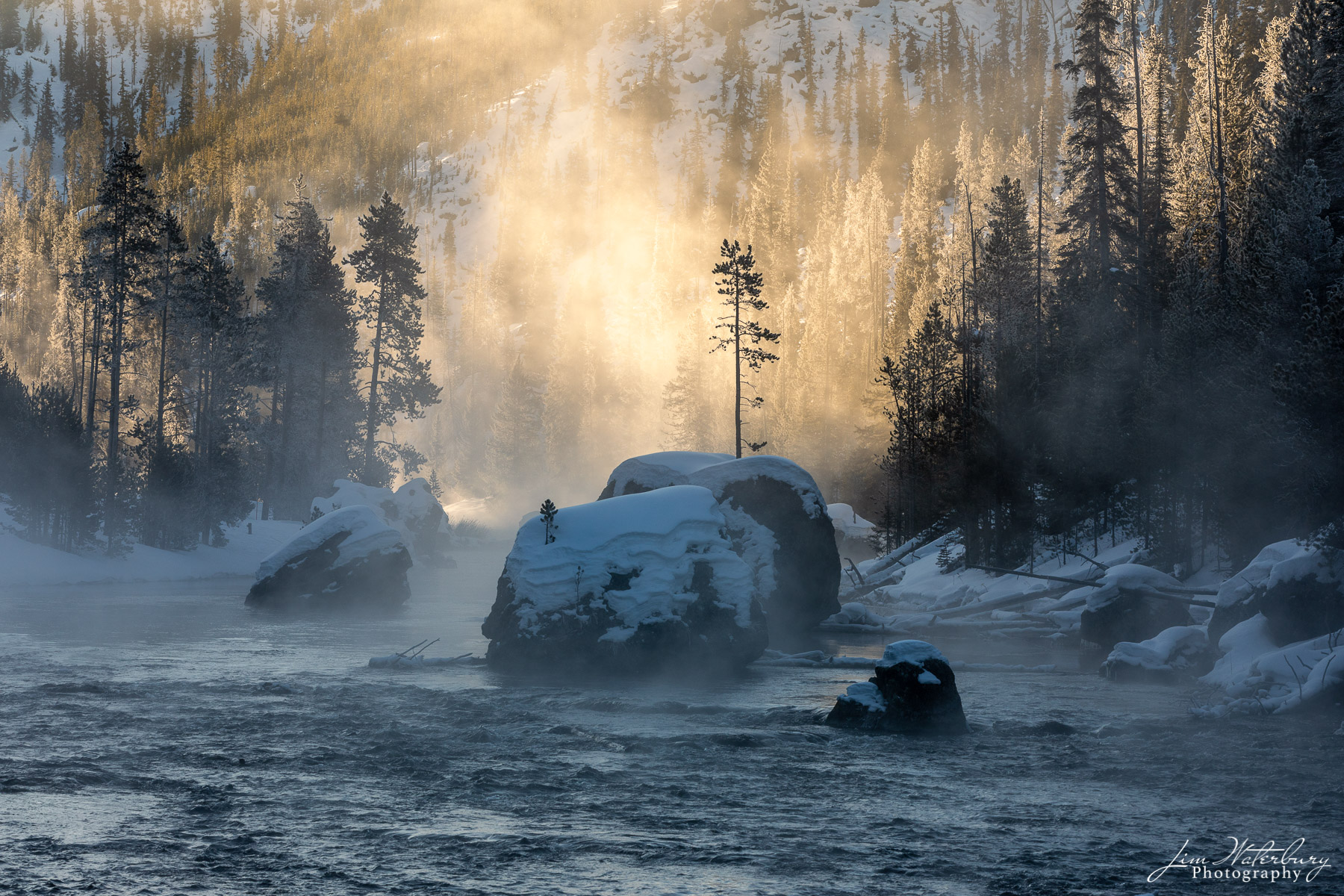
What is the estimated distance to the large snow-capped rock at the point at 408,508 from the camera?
42.6m

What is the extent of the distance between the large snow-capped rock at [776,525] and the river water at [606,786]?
6.82 m

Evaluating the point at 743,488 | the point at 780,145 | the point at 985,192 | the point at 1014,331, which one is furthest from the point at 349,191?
the point at 743,488

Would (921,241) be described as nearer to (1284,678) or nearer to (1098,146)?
(1098,146)

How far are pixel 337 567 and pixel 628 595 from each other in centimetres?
1468

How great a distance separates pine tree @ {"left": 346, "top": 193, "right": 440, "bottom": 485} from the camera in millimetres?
54906

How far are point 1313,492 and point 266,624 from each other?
2302cm

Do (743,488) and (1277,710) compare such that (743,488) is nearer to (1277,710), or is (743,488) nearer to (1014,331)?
(1277,710)

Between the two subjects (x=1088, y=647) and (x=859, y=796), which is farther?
(x=1088, y=647)

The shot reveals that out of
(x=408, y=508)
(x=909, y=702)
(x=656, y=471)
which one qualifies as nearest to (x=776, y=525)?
(x=656, y=471)

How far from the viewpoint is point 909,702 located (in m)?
13.9

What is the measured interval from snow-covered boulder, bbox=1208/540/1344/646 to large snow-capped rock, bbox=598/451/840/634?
9.87 m

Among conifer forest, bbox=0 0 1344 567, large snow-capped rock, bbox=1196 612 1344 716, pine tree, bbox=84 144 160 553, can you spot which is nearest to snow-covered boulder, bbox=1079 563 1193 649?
conifer forest, bbox=0 0 1344 567

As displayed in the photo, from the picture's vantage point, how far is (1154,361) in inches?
1105

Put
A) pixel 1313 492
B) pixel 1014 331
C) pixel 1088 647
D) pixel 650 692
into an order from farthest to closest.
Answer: pixel 1014 331 < pixel 1088 647 < pixel 1313 492 < pixel 650 692
